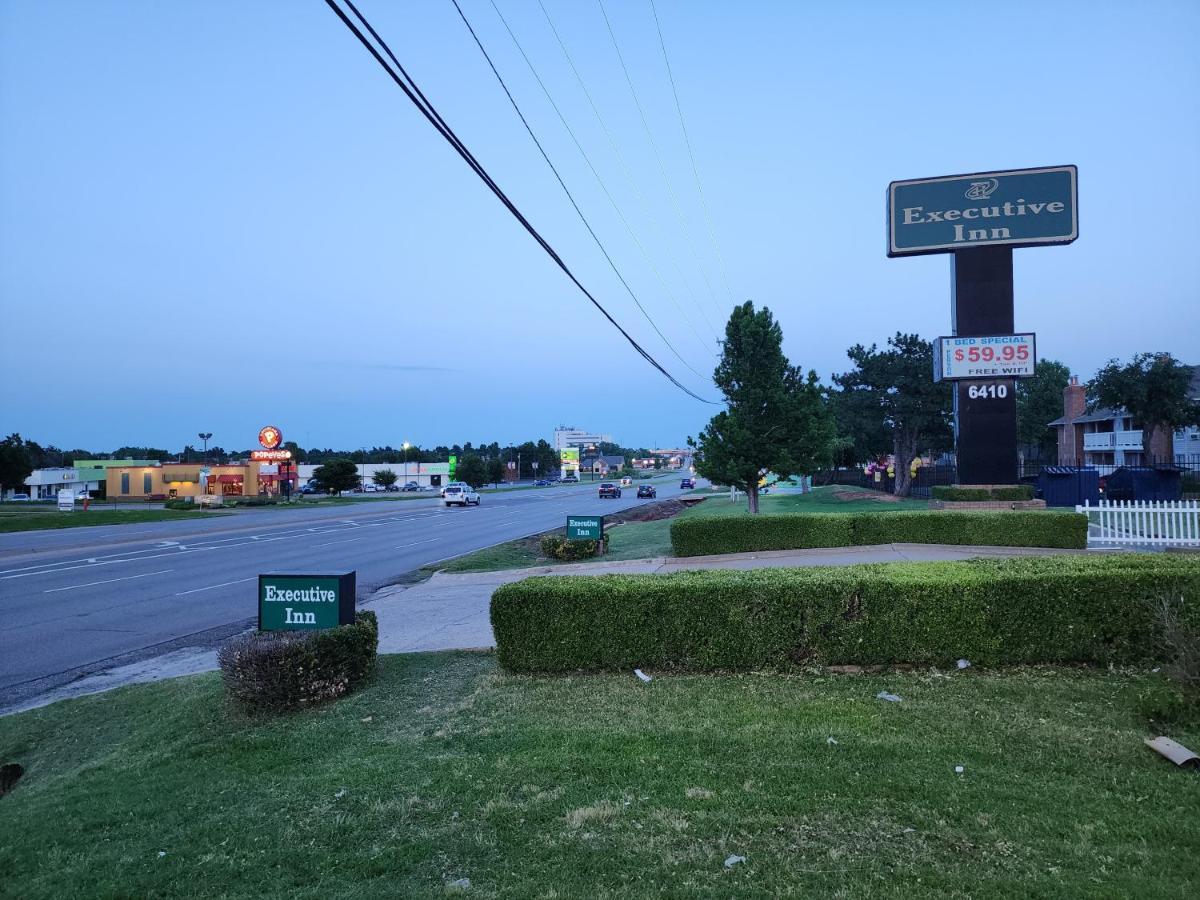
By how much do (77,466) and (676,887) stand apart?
12290 cm

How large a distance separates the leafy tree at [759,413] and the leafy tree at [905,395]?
77.5ft

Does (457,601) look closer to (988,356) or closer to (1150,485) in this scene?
(988,356)

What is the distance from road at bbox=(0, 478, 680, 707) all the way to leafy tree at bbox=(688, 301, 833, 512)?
358 inches

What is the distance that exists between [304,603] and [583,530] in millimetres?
12054

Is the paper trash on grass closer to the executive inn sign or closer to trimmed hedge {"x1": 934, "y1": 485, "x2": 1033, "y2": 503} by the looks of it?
trimmed hedge {"x1": 934, "y1": 485, "x2": 1033, "y2": 503}

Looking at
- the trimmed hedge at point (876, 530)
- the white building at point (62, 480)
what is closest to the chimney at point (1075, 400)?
the trimmed hedge at point (876, 530)

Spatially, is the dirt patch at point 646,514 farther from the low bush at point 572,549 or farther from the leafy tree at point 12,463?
the leafy tree at point 12,463

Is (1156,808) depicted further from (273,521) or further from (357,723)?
(273,521)

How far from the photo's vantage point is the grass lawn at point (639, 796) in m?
3.78

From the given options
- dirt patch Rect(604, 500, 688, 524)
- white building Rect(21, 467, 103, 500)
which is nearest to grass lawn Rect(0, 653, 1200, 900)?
dirt patch Rect(604, 500, 688, 524)

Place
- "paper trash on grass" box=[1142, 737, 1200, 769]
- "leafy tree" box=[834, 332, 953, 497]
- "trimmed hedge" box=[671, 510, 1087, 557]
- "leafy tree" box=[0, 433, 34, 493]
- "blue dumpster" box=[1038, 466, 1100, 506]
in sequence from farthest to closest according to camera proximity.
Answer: "leafy tree" box=[0, 433, 34, 493]
"leafy tree" box=[834, 332, 953, 497]
"blue dumpster" box=[1038, 466, 1100, 506]
"trimmed hedge" box=[671, 510, 1087, 557]
"paper trash on grass" box=[1142, 737, 1200, 769]

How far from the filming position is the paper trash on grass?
187 inches

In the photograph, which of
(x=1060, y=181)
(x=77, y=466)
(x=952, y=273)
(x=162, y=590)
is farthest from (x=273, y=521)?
(x=77, y=466)

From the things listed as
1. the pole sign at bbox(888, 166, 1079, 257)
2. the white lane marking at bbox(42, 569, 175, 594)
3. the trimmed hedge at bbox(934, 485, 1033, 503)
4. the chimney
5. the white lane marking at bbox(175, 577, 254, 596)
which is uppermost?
the pole sign at bbox(888, 166, 1079, 257)
